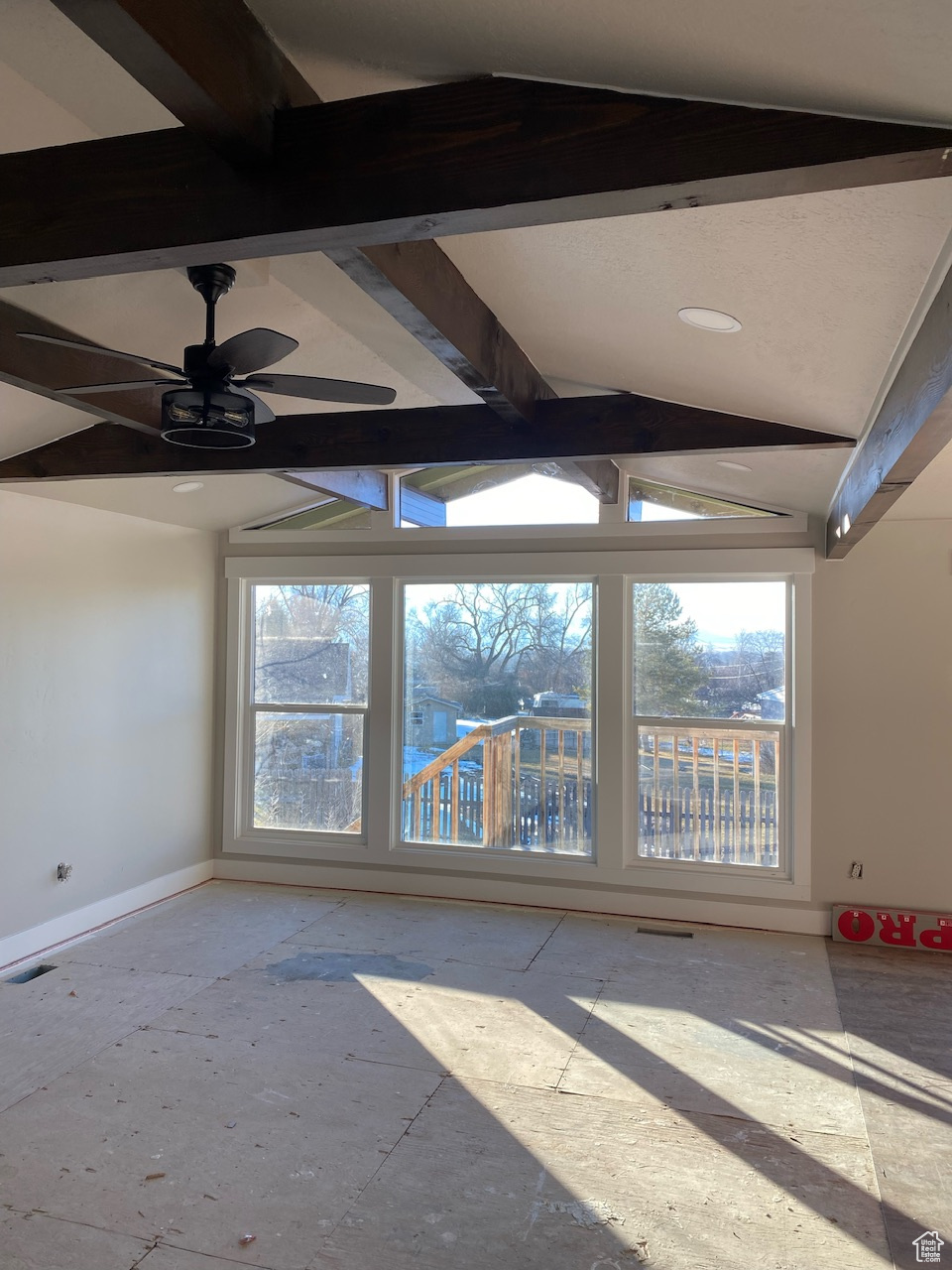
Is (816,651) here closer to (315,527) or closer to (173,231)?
(315,527)

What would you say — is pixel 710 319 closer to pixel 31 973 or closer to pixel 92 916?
pixel 31 973

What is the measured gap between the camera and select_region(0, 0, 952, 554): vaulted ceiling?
4.75 feet

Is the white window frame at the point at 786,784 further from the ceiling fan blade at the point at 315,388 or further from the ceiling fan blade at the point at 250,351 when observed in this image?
the ceiling fan blade at the point at 250,351

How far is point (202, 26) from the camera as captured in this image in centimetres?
146

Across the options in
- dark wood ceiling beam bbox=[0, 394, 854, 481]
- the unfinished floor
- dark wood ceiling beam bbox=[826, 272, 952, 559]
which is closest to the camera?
dark wood ceiling beam bbox=[826, 272, 952, 559]

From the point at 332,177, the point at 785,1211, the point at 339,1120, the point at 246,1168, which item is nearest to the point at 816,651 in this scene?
the point at 785,1211

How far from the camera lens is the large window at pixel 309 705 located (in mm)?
6426

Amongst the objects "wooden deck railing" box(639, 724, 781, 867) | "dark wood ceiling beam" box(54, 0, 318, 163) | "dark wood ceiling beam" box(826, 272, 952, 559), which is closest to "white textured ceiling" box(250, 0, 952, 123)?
"dark wood ceiling beam" box(54, 0, 318, 163)

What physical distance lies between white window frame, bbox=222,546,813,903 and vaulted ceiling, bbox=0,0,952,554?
7.11 ft

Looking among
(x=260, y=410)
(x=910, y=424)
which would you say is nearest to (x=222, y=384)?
(x=260, y=410)

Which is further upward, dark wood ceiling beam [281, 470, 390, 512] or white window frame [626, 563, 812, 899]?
dark wood ceiling beam [281, 470, 390, 512]

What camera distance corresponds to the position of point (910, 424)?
2.36m

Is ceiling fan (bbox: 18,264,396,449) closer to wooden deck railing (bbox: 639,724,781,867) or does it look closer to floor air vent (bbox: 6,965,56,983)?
floor air vent (bbox: 6,965,56,983)

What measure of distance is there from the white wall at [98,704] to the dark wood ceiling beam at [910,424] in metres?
4.19
